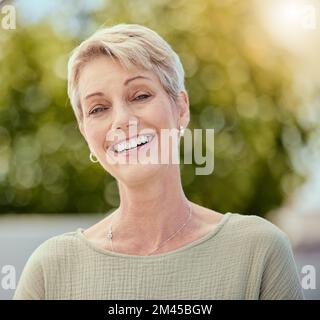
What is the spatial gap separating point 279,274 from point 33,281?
25.9 inches

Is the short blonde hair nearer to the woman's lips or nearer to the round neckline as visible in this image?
the woman's lips

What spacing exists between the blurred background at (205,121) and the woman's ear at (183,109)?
0.03 meters

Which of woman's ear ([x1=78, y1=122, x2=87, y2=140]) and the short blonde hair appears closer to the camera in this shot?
the short blonde hair

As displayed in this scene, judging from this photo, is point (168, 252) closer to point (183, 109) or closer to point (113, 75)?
point (183, 109)

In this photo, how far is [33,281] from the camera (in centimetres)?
170

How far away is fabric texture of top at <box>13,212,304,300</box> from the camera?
1.66 m

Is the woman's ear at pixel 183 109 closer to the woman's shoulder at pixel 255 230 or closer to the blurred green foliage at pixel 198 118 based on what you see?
the blurred green foliage at pixel 198 118

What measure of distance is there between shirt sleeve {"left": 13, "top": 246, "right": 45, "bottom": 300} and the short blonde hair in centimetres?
41

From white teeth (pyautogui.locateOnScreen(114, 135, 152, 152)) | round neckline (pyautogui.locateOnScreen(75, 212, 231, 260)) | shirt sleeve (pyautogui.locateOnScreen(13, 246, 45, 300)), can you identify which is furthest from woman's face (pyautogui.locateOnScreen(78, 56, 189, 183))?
shirt sleeve (pyautogui.locateOnScreen(13, 246, 45, 300))

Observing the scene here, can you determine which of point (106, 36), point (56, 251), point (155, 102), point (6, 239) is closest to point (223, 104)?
point (155, 102)

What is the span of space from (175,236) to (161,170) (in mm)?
187

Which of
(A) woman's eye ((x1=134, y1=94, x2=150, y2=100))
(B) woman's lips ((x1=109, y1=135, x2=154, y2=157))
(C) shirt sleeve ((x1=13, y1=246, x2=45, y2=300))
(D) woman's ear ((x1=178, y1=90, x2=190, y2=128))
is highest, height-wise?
(A) woman's eye ((x1=134, y1=94, x2=150, y2=100))

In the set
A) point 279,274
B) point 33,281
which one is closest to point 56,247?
point 33,281

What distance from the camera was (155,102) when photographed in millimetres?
1660
